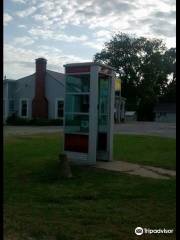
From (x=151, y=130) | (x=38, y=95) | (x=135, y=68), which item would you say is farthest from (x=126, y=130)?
(x=135, y=68)

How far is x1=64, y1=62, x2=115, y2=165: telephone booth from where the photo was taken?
399 inches

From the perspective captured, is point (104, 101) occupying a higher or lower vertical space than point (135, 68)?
lower

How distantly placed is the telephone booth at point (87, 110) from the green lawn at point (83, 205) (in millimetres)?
1114

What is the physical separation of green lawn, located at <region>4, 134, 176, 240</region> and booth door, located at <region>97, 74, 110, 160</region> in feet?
6.07

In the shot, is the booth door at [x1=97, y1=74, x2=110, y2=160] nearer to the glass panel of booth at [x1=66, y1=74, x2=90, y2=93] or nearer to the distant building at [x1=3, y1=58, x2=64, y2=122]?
the glass panel of booth at [x1=66, y1=74, x2=90, y2=93]

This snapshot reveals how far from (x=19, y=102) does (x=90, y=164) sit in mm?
34461

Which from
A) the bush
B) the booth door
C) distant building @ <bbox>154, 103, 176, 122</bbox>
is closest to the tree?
distant building @ <bbox>154, 103, 176, 122</bbox>

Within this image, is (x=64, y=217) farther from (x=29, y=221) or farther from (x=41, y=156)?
(x=41, y=156)

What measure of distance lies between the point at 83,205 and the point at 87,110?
4.68m

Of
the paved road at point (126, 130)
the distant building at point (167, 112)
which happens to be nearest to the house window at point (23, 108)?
the paved road at point (126, 130)

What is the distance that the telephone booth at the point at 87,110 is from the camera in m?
10.1

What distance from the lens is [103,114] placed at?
36.1 feet

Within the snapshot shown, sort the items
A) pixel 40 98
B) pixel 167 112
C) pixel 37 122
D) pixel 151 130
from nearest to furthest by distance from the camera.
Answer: pixel 167 112, pixel 151 130, pixel 37 122, pixel 40 98

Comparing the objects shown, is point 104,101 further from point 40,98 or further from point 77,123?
point 40,98
